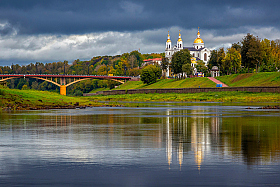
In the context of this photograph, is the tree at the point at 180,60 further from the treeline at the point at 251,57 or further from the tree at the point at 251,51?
the tree at the point at 251,51

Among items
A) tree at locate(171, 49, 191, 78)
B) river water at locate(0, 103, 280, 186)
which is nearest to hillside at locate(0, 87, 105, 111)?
river water at locate(0, 103, 280, 186)

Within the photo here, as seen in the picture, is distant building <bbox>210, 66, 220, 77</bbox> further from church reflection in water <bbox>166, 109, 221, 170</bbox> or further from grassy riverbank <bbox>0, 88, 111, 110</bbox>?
church reflection in water <bbox>166, 109, 221, 170</bbox>

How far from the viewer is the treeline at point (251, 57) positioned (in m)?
134

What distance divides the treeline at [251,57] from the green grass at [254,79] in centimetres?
559

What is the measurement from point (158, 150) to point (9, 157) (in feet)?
23.3

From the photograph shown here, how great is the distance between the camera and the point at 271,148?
2019 cm

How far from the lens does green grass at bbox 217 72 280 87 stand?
119 meters

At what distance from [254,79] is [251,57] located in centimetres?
820

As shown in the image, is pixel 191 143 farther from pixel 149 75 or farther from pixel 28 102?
pixel 149 75

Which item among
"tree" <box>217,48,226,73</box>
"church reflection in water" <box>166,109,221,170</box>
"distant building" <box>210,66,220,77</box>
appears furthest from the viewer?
"distant building" <box>210,66,220,77</box>

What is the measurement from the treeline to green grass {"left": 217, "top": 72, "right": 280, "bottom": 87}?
5586 millimetres

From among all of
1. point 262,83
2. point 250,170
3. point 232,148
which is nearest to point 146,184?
point 250,170

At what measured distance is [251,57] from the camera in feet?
434

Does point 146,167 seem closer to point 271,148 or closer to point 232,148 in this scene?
point 232,148
